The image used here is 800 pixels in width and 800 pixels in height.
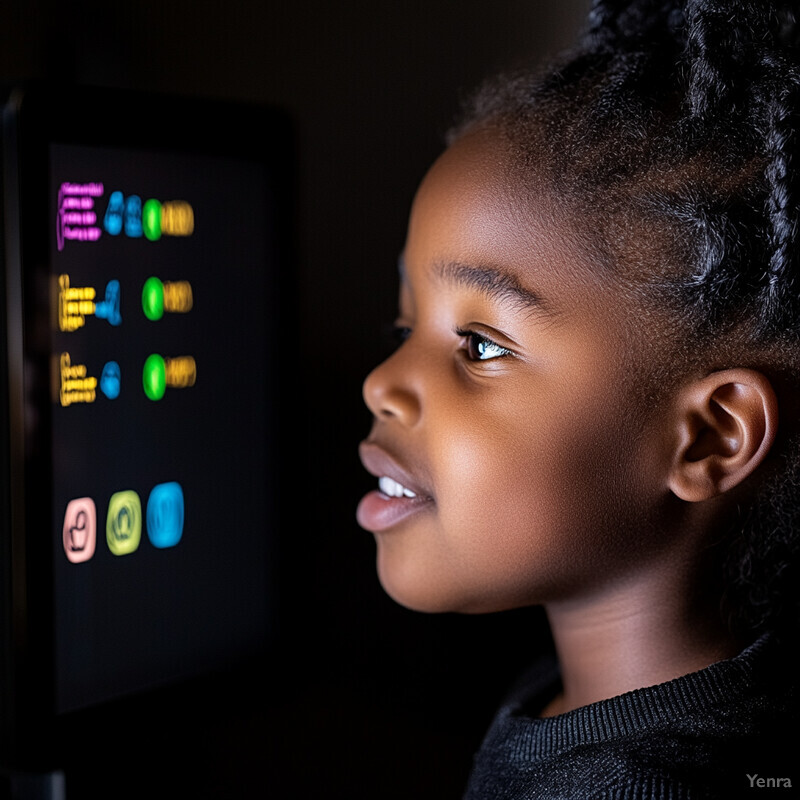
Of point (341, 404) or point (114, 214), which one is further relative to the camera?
point (341, 404)

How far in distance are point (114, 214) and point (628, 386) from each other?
33cm

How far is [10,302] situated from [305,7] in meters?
0.39

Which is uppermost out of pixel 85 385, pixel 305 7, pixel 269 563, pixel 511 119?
pixel 305 7

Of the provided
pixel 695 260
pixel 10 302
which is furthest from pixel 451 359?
pixel 10 302

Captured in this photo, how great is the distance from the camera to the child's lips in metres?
0.71

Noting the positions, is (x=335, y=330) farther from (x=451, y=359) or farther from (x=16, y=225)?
(x=16, y=225)

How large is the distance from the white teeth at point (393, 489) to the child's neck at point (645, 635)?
13 cm

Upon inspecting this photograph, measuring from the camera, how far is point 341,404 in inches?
37.5

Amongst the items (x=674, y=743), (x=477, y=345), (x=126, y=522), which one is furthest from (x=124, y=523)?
(x=674, y=743)

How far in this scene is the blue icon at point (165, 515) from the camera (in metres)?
0.72

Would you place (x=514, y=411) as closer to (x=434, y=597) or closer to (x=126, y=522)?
(x=434, y=597)

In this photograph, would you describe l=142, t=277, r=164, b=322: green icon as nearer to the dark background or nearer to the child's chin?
the dark background

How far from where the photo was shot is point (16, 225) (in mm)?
612

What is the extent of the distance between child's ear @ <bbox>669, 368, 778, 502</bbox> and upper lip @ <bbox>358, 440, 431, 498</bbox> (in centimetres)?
16
